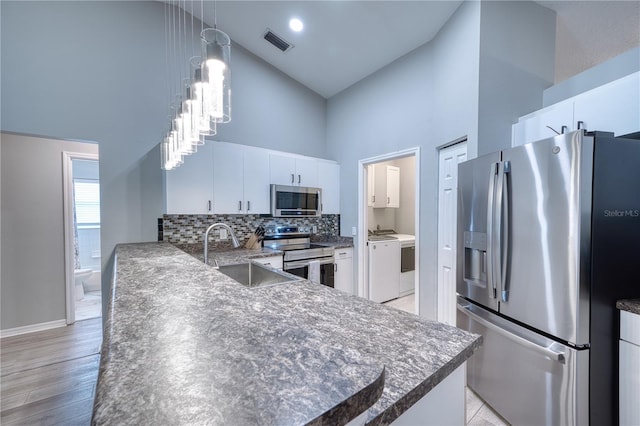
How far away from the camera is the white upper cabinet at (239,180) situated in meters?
2.99

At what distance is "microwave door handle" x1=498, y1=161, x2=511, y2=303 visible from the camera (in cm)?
169

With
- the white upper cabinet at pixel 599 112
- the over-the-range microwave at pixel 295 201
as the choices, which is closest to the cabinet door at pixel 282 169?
the over-the-range microwave at pixel 295 201

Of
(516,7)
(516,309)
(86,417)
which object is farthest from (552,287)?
(86,417)

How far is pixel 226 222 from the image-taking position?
11.0 ft

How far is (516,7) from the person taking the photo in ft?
7.34

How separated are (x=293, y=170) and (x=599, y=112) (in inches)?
113

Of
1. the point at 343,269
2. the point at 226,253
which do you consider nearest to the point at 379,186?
the point at 343,269

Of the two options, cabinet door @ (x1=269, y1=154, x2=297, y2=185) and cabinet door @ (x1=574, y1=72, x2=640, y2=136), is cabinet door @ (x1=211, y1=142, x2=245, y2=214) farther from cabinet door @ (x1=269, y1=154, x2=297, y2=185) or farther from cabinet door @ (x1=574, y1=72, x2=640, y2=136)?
cabinet door @ (x1=574, y1=72, x2=640, y2=136)

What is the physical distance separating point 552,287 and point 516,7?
230 cm

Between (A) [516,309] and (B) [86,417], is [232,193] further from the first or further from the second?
(A) [516,309]

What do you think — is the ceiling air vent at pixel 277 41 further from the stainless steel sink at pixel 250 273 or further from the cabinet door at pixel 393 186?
the stainless steel sink at pixel 250 273

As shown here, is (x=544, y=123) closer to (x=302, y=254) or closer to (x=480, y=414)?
(x=480, y=414)

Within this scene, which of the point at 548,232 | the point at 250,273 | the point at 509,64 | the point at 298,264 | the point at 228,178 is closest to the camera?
the point at 548,232

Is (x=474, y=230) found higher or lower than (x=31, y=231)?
higher
